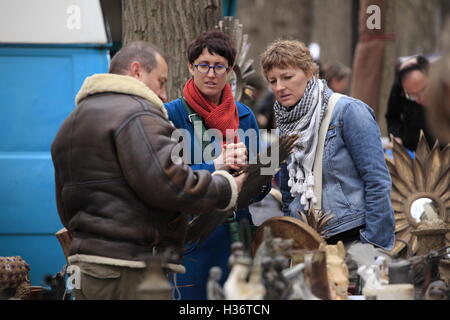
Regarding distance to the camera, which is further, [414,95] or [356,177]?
[414,95]

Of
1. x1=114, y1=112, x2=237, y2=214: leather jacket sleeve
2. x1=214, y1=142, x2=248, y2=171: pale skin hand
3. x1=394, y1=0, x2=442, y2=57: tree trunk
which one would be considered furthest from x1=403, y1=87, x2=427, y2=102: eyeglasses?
x1=394, y1=0, x2=442, y2=57: tree trunk

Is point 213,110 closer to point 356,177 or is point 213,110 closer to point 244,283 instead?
point 356,177

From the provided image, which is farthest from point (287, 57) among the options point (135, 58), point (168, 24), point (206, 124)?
point (168, 24)

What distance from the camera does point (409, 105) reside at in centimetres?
660

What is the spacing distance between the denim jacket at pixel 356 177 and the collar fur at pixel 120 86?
44.2 inches

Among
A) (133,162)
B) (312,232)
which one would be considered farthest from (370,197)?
(133,162)

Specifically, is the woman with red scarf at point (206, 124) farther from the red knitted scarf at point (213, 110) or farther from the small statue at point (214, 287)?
the small statue at point (214, 287)

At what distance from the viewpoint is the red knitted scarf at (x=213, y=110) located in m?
4.08

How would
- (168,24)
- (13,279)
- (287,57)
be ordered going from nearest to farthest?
1. (13,279)
2. (287,57)
3. (168,24)

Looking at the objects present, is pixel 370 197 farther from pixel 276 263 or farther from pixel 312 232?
pixel 276 263

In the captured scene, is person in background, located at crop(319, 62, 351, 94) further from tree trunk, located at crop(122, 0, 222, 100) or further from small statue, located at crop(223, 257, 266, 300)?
small statue, located at crop(223, 257, 266, 300)

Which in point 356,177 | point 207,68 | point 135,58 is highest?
point 135,58

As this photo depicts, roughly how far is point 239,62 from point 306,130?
181 cm
